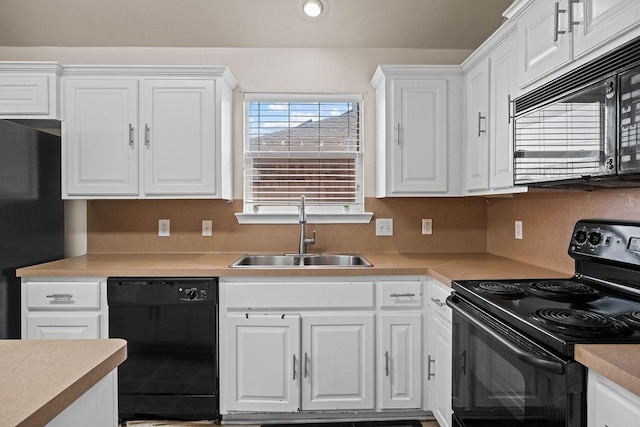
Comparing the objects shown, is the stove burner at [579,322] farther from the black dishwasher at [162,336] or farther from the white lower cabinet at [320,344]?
the black dishwasher at [162,336]

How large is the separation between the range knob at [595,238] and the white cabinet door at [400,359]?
92 centimetres

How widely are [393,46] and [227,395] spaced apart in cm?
251

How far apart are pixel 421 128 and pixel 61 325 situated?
238 cm

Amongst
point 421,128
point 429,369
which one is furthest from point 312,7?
point 429,369

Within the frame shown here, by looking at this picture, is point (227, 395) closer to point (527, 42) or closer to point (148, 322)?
point (148, 322)

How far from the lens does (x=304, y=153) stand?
10.1 ft

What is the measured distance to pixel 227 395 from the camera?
2334 millimetres

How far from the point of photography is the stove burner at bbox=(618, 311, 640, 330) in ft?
4.12

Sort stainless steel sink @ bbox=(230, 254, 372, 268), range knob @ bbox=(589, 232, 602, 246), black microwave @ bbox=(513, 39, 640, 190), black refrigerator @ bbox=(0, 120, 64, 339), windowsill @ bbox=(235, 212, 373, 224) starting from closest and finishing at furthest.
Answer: black microwave @ bbox=(513, 39, 640, 190) < range knob @ bbox=(589, 232, 602, 246) < black refrigerator @ bbox=(0, 120, 64, 339) < stainless steel sink @ bbox=(230, 254, 372, 268) < windowsill @ bbox=(235, 212, 373, 224)

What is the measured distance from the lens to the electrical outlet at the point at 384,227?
10.00ft

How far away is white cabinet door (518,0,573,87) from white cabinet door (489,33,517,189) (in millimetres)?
182

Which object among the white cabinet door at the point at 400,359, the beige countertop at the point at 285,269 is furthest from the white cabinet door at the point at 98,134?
the white cabinet door at the point at 400,359

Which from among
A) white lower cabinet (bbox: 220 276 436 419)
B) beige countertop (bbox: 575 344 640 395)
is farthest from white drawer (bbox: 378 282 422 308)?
beige countertop (bbox: 575 344 640 395)

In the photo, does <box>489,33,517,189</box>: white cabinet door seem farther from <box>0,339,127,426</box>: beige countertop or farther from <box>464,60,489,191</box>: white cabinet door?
<box>0,339,127,426</box>: beige countertop
